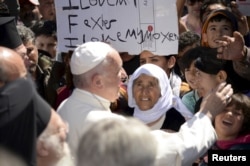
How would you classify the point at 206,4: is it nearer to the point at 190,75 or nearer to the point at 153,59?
the point at 153,59

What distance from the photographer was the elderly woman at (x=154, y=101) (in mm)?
4945

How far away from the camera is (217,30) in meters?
5.99

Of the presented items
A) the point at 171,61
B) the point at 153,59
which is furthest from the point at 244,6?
the point at 153,59

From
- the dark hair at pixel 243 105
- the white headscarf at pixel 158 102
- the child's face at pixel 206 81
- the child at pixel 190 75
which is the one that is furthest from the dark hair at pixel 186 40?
the dark hair at pixel 243 105

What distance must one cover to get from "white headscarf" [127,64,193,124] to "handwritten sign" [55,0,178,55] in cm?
43

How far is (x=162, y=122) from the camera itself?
493 centimetres

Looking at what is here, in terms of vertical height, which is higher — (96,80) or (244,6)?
(244,6)

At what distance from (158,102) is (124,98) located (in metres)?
0.38

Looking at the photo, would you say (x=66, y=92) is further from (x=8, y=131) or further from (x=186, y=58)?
(x=8, y=131)

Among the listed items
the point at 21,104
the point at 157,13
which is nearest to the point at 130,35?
the point at 157,13

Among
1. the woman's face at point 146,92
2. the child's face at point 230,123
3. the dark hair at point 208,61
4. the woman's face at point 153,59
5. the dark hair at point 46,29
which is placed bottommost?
the child's face at point 230,123

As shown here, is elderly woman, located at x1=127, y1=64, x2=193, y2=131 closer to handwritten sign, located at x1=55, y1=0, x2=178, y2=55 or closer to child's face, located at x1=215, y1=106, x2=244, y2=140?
child's face, located at x1=215, y1=106, x2=244, y2=140

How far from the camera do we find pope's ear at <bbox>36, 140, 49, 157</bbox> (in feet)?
10.00

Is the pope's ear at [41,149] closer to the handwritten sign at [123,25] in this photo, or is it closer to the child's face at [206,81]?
the child's face at [206,81]
